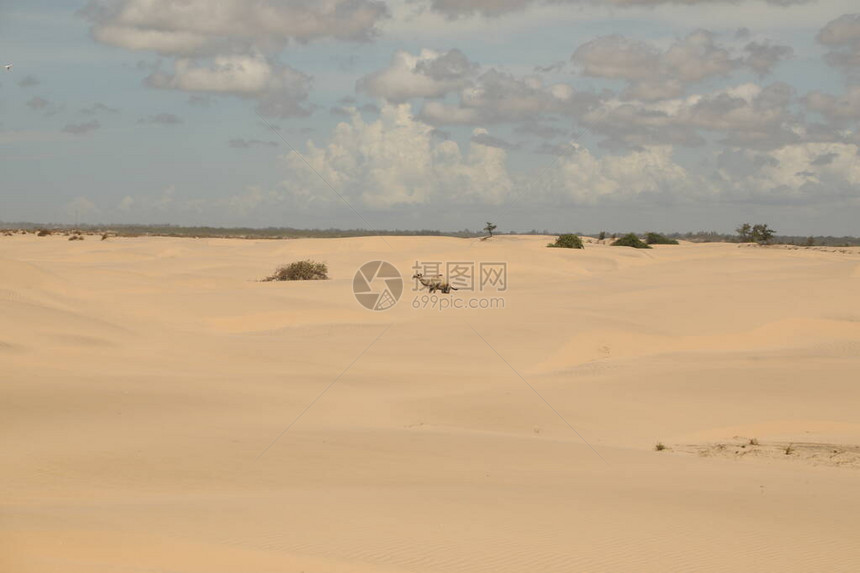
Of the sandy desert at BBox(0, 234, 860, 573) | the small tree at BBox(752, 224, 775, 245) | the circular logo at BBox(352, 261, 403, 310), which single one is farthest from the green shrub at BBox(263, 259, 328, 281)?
the small tree at BBox(752, 224, 775, 245)

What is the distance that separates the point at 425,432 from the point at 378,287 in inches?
836

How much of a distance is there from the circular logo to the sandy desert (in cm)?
109

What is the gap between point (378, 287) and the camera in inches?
1313

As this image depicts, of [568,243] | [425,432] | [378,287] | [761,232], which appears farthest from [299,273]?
[761,232]

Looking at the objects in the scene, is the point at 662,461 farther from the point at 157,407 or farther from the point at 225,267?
the point at 225,267

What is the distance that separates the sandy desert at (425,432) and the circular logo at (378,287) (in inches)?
43.0

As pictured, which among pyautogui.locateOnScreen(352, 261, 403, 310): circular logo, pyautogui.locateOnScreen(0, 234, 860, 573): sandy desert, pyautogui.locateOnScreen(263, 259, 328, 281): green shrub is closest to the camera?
pyautogui.locateOnScreen(0, 234, 860, 573): sandy desert

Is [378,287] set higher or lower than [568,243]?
lower

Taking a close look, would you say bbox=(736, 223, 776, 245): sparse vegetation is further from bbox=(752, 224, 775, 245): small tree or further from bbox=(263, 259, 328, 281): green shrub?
bbox=(263, 259, 328, 281): green shrub

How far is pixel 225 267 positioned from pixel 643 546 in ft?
127

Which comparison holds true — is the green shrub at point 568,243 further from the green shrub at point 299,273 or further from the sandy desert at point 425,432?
the sandy desert at point 425,432

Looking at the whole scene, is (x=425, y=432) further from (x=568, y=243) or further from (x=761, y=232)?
(x=761, y=232)

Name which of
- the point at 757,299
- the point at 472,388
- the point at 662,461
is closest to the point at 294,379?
the point at 472,388

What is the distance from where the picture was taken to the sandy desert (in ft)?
22.7
